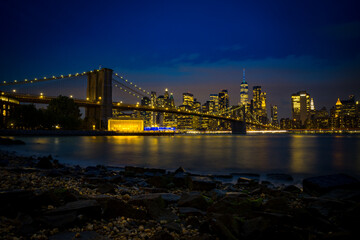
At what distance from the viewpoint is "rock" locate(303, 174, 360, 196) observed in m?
4.18

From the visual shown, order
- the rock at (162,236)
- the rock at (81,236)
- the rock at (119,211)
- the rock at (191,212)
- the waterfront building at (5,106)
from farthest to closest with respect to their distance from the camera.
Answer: the waterfront building at (5,106)
the rock at (191,212)
the rock at (119,211)
the rock at (162,236)
the rock at (81,236)

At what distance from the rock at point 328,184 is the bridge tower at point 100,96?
5388 cm

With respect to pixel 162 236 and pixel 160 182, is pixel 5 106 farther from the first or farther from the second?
pixel 162 236

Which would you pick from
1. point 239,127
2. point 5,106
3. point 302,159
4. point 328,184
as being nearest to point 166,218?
point 328,184

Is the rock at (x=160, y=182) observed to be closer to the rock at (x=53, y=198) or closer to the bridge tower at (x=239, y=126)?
the rock at (x=53, y=198)

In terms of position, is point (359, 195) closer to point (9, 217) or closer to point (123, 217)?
point (123, 217)

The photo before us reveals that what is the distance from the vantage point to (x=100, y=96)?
5750cm

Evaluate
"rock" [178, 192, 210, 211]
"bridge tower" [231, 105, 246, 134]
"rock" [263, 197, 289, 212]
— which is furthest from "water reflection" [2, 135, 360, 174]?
"bridge tower" [231, 105, 246, 134]

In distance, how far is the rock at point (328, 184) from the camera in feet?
13.7

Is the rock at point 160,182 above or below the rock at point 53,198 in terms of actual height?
below

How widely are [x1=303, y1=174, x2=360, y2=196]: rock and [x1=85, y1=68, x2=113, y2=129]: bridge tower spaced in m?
53.9

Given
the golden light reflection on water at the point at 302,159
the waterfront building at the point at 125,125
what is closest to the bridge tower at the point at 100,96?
the waterfront building at the point at 125,125

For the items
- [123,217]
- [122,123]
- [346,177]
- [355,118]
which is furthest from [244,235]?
[355,118]

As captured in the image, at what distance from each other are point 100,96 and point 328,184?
57.9 meters
